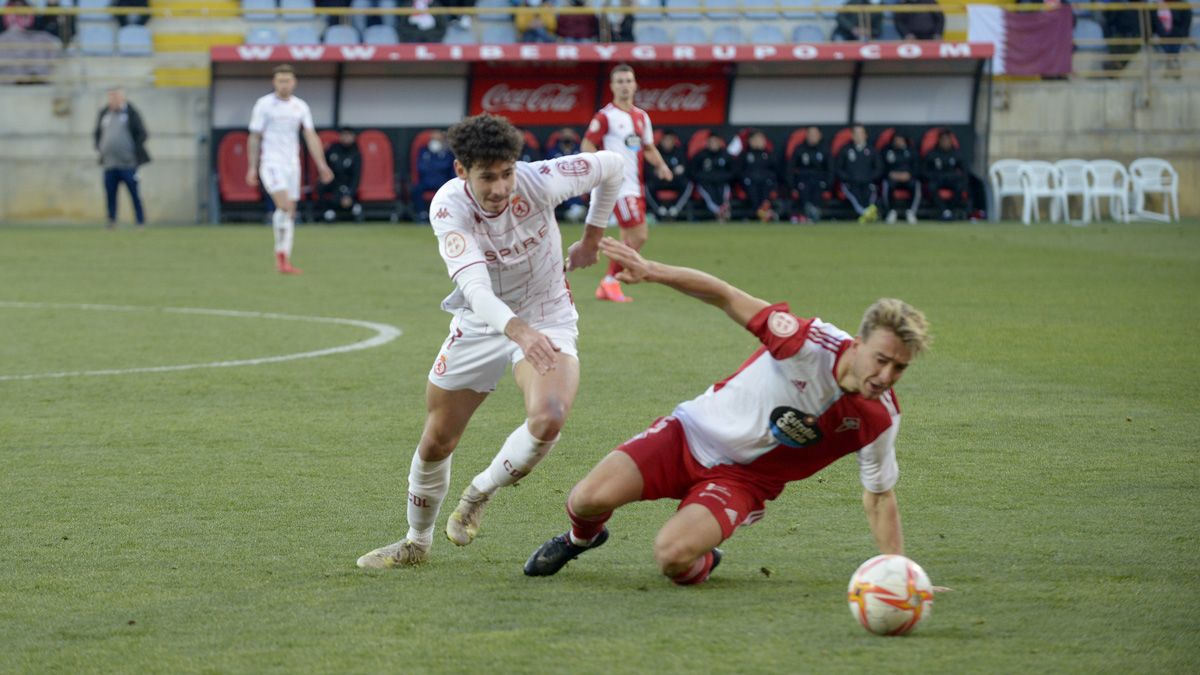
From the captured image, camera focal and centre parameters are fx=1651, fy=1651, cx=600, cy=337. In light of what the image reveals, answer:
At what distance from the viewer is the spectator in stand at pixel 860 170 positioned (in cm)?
2784

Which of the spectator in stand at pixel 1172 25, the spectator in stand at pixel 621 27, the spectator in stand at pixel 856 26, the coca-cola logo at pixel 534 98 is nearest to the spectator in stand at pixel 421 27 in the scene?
the coca-cola logo at pixel 534 98

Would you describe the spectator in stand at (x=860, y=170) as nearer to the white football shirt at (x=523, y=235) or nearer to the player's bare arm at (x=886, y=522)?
the white football shirt at (x=523, y=235)

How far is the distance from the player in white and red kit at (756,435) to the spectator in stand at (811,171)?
2300 centimetres

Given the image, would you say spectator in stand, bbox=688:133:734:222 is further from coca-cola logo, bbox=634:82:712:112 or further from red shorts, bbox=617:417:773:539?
red shorts, bbox=617:417:773:539

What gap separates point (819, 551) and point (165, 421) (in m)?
4.29

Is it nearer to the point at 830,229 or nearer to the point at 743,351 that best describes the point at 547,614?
the point at 743,351

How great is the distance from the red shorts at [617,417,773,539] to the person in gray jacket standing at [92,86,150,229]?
69.1ft

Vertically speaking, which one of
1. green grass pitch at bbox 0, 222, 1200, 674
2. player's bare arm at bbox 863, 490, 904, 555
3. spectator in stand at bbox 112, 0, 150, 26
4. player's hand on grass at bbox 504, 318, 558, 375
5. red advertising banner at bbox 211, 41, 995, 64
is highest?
spectator in stand at bbox 112, 0, 150, 26

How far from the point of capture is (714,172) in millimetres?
27906

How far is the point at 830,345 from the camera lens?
5.08 meters

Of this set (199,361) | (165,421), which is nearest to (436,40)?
(199,361)

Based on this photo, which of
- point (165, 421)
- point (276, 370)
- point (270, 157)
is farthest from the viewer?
point (270, 157)

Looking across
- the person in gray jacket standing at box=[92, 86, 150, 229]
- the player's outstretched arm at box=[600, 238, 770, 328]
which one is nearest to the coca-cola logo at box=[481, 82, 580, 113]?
the person in gray jacket standing at box=[92, 86, 150, 229]

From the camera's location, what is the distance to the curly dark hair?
539cm
